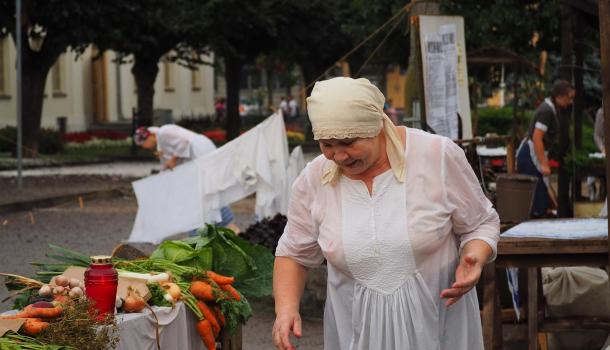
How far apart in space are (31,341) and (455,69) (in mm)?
6275

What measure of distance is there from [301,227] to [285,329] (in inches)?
14.2

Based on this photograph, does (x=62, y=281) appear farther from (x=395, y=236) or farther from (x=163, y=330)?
(x=395, y=236)

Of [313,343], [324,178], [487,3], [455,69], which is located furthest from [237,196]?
[487,3]

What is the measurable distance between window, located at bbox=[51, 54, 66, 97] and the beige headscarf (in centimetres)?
4456

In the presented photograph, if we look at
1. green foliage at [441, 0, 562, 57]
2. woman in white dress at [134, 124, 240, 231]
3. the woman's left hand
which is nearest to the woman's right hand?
the woman's left hand

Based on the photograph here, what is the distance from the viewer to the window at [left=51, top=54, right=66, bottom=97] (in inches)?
1884

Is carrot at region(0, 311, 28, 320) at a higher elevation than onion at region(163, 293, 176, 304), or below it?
higher

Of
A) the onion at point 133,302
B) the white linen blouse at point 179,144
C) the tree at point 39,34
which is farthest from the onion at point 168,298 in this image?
the tree at point 39,34

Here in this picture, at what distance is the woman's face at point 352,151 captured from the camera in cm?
405

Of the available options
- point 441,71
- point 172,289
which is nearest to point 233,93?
point 441,71

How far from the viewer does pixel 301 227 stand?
437 centimetres

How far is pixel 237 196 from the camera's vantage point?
13641 mm

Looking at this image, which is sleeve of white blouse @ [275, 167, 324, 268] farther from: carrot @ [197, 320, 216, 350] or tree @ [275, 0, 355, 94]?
tree @ [275, 0, 355, 94]

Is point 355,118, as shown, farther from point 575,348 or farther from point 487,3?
point 487,3
